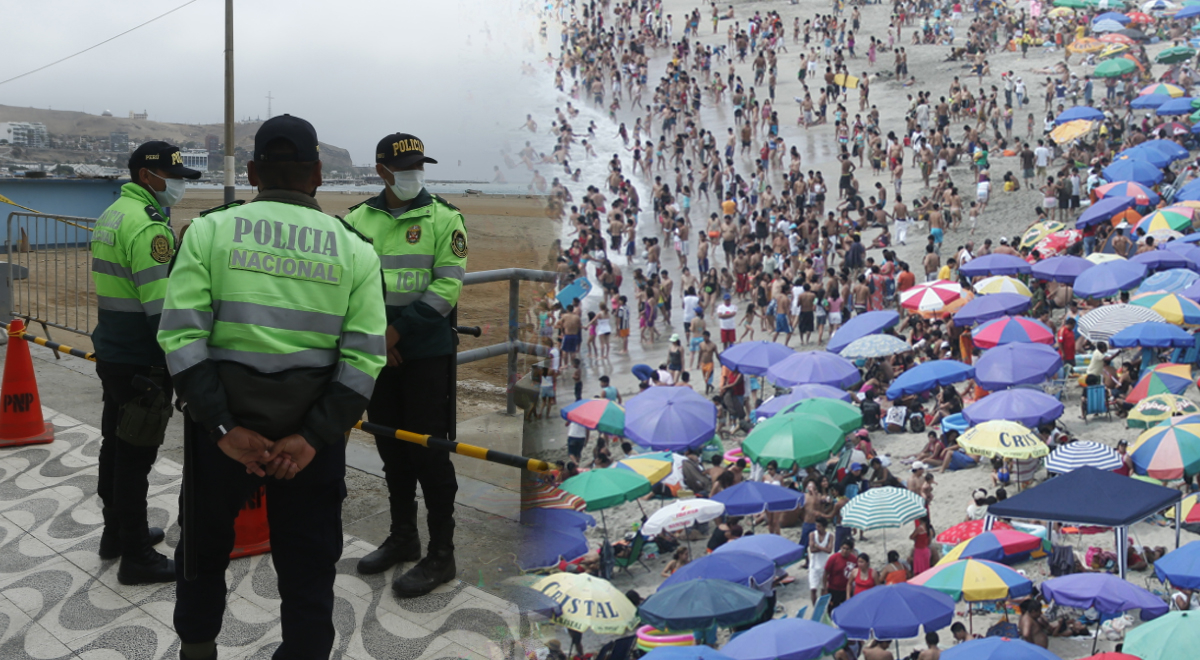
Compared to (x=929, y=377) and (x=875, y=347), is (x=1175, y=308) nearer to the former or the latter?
(x=929, y=377)

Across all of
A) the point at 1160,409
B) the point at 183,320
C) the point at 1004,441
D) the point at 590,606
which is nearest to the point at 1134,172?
the point at 1160,409

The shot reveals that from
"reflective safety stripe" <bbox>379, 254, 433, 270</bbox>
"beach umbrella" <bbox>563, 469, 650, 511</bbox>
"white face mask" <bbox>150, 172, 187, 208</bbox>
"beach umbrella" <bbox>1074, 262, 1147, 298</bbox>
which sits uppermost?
"white face mask" <bbox>150, 172, 187, 208</bbox>

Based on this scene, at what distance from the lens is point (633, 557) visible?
11.8m

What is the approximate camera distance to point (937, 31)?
4094 centimetres

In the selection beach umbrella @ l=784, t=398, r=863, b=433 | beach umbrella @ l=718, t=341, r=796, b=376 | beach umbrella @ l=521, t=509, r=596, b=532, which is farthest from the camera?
beach umbrella @ l=718, t=341, r=796, b=376

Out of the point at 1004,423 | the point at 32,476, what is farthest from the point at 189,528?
the point at 1004,423

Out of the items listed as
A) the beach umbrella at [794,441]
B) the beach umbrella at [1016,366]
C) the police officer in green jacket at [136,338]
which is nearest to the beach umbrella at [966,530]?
the beach umbrella at [794,441]

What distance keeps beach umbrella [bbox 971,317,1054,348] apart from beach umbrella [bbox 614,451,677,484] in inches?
233

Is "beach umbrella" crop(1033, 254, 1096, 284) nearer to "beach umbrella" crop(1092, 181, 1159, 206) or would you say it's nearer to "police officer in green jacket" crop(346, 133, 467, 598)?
"beach umbrella" crop(1092, 181, 1159, 206)

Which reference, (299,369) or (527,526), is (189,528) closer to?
(299,369)

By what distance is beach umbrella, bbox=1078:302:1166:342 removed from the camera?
1473 centimetres

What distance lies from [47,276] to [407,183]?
42.0 feet

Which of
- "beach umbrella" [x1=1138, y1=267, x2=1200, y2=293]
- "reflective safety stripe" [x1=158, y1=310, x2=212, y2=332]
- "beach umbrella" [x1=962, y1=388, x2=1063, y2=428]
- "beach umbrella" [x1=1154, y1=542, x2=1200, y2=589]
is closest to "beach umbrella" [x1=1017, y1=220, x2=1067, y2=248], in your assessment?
"beach umbrella" [x1=1138, y1=267, x2=1200, y2=293]

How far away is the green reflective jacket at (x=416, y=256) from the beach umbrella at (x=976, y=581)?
7111 millimetres
